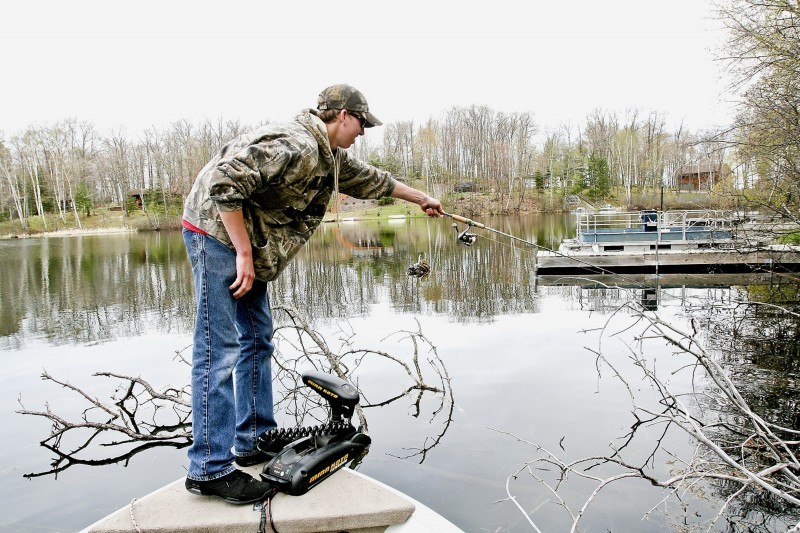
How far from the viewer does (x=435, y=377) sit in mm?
7438

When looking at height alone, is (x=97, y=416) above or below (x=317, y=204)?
below

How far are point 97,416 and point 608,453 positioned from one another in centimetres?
559

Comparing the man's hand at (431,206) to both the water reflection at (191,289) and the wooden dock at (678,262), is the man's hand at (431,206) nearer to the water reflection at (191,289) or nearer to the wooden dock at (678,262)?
the water reflection at (191,289)

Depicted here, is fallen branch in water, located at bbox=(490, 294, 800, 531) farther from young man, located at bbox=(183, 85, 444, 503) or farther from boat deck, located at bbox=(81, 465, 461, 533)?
young man, located at bbox=(183, 85, 444, 503)

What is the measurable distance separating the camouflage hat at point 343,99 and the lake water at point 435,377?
2025mm

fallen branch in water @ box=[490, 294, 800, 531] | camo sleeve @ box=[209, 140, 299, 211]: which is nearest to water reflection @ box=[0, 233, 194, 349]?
fallen branch in water @ box=[490, 294, 800, 531]

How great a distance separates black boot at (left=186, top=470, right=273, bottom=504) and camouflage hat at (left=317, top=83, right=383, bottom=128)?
1.91m

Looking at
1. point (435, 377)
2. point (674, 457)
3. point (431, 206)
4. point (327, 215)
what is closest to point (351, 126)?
point (431, 206)

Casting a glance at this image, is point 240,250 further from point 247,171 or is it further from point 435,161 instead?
point 435,161

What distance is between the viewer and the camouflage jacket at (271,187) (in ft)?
8.16

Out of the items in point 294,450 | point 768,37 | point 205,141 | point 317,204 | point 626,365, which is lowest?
point 626,365

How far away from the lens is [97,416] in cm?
636

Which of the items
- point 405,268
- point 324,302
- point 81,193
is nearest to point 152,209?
point 81,193

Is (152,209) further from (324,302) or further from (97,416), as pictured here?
(97,416)
